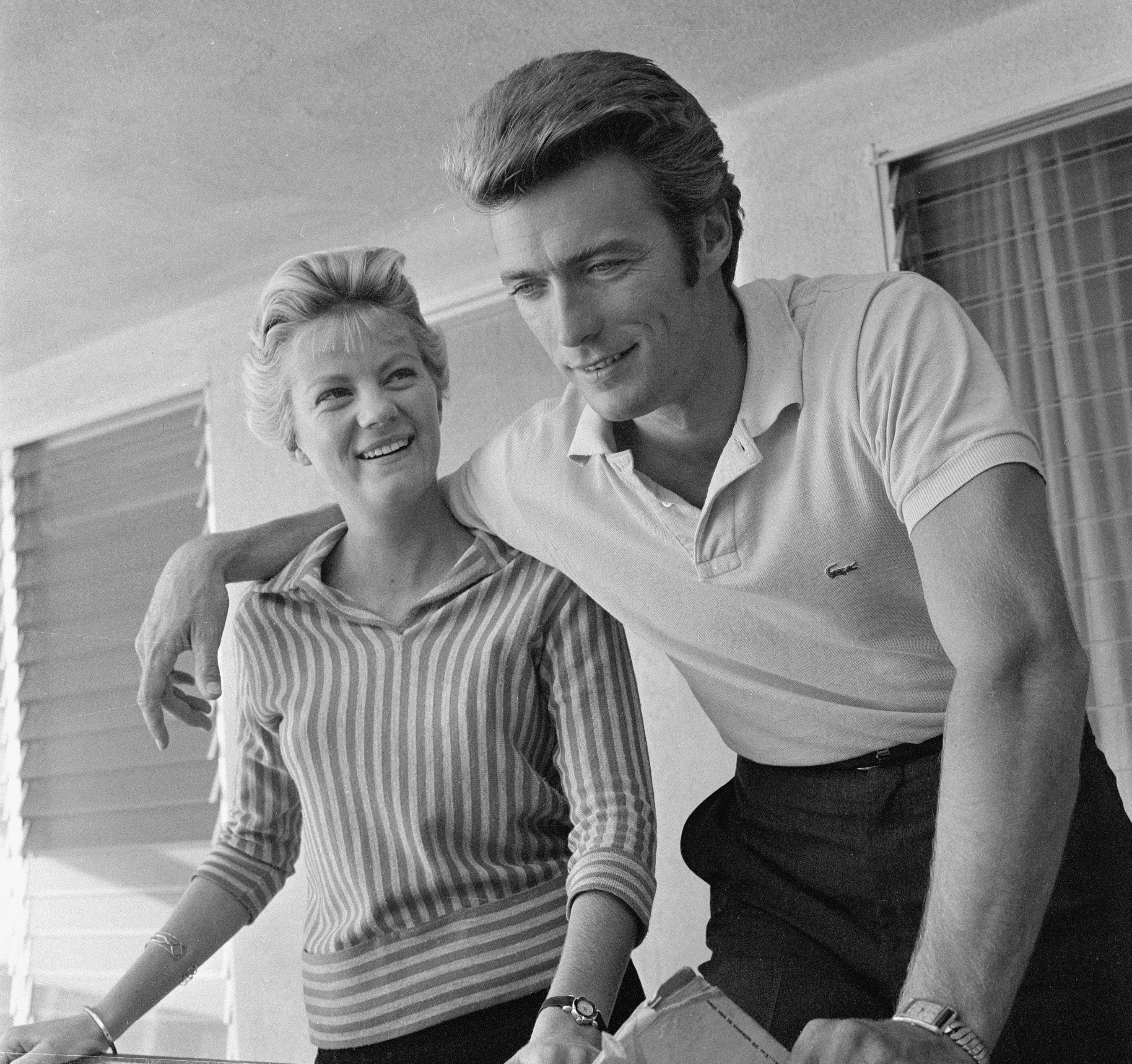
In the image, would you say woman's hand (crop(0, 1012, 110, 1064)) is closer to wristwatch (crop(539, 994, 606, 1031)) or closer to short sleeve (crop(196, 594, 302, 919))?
short sleeve (crop(196, 594, 302, 919))

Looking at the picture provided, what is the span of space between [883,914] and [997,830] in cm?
20

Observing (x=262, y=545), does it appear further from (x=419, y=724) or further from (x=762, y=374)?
(x=762, y=374)

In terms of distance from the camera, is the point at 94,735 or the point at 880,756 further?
the point at 94,735

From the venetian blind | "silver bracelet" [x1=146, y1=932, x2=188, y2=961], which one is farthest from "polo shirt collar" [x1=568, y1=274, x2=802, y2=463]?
"silver bracelet" [x1=146, y1=932, x2=188, y2=961]

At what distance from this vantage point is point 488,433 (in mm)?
939

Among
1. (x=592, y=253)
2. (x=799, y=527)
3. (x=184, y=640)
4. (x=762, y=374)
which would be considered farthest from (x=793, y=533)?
(x=184, y=640)

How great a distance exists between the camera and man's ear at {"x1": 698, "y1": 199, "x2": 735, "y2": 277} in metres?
0.81

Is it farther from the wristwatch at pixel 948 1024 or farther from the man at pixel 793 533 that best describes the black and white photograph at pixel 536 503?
the wristwatch at pixel 948 1024

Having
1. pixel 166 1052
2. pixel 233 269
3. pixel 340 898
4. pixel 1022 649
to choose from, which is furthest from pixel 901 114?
pixel 166 1052

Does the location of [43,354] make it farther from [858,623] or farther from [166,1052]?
[858,623]

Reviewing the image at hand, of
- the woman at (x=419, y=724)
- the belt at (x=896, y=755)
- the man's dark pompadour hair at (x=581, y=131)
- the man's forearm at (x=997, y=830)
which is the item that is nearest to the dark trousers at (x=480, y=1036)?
the woman at (x=419, y=724)

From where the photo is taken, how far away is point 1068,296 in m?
0.91

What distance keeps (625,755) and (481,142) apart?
16.0 inches

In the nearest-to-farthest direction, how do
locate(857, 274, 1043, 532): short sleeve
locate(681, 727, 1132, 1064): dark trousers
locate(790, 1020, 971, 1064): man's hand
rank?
locate(790, 1020, 971, 1064): man's hand < locate(857, 274, 1043, 532): short sleeve < locate(681, 727, 1132, 1064): dark trousers
